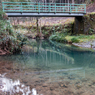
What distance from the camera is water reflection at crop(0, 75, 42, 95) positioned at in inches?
182

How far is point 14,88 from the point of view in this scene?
4.98 meters

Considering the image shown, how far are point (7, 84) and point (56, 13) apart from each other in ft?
50.7

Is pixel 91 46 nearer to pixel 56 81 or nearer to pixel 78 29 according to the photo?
pixel 78 29

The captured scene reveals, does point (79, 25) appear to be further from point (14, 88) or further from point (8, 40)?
point (14, 88)

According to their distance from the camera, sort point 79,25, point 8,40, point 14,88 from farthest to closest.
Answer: point 79,25
point 8,40
point 14,88

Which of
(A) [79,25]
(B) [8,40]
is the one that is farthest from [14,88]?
(A) [79,25]

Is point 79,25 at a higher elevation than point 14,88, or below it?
higher

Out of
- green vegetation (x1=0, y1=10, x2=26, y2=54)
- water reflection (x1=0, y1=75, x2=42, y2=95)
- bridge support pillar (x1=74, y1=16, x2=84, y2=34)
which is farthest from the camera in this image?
bridge support pillar (x1=74, y1=16, x2=84, y2=34)

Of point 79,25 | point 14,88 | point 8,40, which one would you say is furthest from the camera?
point 79,25

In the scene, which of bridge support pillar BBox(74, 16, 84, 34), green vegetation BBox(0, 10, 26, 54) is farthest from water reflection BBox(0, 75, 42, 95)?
bridge support pillar BBox(74, 16, 84, 34)

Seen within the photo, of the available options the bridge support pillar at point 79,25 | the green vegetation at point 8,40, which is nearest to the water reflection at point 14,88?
the green vegetation at point 8,40

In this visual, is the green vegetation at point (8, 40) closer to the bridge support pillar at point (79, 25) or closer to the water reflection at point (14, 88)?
the water reflection at point (14, 88)

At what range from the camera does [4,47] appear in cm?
1116

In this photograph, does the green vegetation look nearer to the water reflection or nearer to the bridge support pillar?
the water reflection
